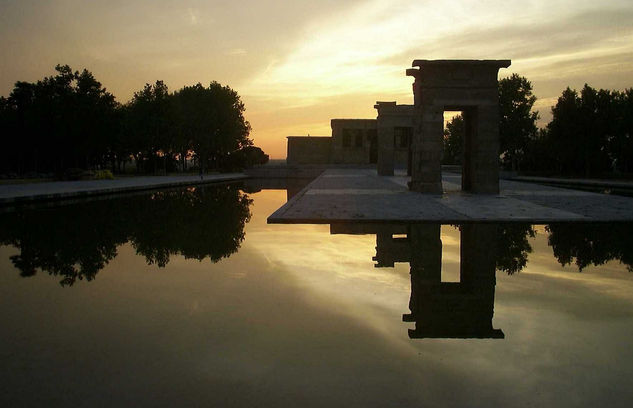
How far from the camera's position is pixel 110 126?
53844mm

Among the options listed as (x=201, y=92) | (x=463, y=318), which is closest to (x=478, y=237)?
(x=463, y=318)

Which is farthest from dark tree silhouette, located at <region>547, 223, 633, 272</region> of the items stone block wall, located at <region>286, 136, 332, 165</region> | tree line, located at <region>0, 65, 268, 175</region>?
stone block wall, located at <region>286, 136, 332, 165</region>

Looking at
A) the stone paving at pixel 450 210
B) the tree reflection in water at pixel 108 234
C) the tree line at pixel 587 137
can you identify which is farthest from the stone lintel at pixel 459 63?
the tree line at pixel 587 137

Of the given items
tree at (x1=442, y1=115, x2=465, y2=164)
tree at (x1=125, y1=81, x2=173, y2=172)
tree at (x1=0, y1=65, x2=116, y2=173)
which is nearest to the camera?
tree at (x1=0, y1=65, x2=116, y2=173)

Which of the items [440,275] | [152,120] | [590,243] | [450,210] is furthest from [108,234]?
[152,120]

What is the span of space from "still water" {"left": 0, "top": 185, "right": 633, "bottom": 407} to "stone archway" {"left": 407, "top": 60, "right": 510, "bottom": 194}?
13330 millimetres

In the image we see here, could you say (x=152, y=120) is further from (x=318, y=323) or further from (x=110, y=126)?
(x=318, y=323)

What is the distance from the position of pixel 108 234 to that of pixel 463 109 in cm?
1859

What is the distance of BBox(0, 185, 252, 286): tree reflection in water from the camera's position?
9.81 metres

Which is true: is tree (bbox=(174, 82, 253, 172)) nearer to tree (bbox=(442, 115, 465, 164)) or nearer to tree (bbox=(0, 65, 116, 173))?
tree (bbox=(0, 65, 116, 173))

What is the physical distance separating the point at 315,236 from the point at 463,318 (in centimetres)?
698

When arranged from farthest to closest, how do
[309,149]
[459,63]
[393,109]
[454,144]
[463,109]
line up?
[454,144] < [309,149] < [393,109] < [463,109] < [459,63]

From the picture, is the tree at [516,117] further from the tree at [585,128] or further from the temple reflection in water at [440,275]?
the temple reflection in water at [440,275]

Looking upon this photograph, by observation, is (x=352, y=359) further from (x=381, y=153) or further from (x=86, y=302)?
(x=381, y=153)
